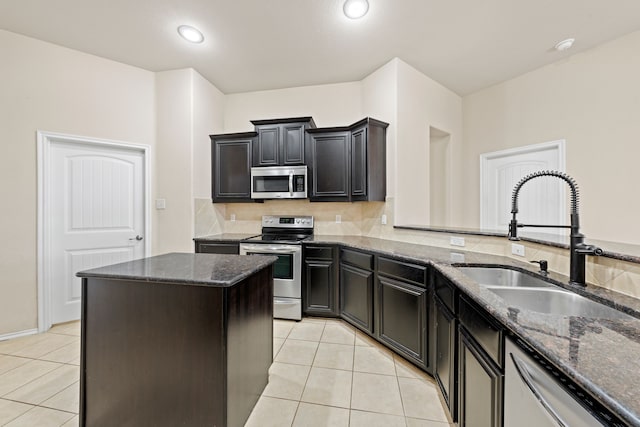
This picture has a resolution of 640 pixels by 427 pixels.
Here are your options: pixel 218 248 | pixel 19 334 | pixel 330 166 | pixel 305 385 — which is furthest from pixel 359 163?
pixel 19 334

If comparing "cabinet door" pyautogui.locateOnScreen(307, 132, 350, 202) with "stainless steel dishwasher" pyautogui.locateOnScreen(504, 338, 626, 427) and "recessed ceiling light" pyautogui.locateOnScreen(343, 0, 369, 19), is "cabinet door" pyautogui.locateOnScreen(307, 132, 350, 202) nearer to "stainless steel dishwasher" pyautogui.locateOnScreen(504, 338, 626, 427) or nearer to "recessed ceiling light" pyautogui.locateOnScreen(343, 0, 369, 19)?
"recessed ceiling light" pyautogui.locateOnScreen(343, 0, 369, 19)

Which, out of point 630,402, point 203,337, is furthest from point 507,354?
point 203,337

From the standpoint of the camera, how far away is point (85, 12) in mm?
2262

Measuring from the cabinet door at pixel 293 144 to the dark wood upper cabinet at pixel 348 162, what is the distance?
3.5 inches

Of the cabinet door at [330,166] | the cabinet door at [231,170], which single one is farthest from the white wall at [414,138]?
the cabinet door at [231,170]

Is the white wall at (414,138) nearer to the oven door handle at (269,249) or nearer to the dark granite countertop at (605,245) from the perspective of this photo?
the dark granite countertop at (605,245)

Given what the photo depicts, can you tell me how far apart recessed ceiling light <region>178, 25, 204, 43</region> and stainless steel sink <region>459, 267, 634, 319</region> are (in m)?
3.20

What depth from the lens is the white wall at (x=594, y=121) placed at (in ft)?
8.00

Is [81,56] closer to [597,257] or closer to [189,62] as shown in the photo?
[189,62]

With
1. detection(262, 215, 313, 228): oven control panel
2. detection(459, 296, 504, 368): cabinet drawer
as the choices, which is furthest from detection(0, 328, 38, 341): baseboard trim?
detection(459, 296, 504, 368): cabinet drawer

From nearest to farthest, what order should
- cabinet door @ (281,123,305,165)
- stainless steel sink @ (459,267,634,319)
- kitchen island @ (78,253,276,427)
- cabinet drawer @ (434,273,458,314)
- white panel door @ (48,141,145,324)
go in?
stainless steel sink @ (459,267,634,319) → kitchen island @ (78,253,276,427) → cabinet drawer @ (434,273,458,314) → white panel door @ (48,141,145,324) → cabinet door @ (281,123,305,165)

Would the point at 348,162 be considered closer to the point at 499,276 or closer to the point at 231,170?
the point at 231,170

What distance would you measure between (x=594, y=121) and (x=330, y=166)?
280 centimetres

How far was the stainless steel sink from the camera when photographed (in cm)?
114
